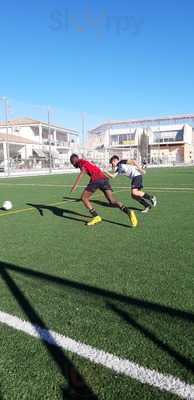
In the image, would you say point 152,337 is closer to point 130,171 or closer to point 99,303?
point 99,303

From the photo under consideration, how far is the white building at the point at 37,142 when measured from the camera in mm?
55588

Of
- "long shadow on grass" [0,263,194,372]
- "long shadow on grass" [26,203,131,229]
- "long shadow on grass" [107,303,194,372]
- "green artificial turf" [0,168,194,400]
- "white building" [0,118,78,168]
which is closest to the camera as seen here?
"green artificial turf" [0,168,194,400]

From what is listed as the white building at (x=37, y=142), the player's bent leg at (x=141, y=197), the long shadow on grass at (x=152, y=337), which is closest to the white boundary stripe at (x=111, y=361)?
the long shadow on grass at (x=152, y=337)

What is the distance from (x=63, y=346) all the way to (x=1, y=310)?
1.01 meters

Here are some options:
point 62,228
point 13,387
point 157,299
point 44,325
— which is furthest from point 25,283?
point 62,228

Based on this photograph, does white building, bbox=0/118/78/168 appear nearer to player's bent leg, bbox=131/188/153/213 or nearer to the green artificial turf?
player's bent leg, bbox=131/188/153/213

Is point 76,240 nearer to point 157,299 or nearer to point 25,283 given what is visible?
point 25,283

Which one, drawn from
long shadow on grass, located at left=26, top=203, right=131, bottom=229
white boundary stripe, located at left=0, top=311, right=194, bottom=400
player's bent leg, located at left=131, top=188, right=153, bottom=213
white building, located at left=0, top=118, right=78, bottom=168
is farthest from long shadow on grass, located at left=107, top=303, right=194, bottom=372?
white building, located at left=0, top=118, right=78, bottom=168

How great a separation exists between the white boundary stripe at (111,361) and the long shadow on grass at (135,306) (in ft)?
0.79

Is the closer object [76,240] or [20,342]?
[20,342]

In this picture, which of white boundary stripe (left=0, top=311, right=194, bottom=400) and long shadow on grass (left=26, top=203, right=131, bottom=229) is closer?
white boundary stripe (left=0, top=311, right=194, bottom=400)

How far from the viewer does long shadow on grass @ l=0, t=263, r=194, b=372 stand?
9.53 ft

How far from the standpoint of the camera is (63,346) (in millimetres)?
3031

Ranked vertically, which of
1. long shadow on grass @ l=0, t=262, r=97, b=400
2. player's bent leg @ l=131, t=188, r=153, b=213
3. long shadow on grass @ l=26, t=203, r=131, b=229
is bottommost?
long shadow on grass @ l=26, t=203, r=131, b=229
